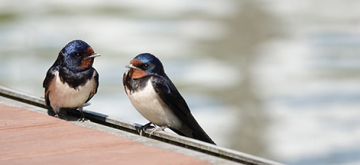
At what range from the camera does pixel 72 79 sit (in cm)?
371

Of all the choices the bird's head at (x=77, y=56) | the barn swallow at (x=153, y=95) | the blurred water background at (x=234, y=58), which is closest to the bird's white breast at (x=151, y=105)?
the barn swallow at (x=153, y=95)

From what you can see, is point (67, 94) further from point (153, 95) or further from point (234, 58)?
point (234, 58)

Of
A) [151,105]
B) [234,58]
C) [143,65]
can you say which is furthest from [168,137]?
[234,58]

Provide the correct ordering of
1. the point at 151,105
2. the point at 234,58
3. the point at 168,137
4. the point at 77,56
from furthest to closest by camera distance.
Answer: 1. the point at 234,58
2. the point at 77,56
3. the point at 151,105
4. the point at 168,137

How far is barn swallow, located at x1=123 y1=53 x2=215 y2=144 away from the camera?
12.0 feet

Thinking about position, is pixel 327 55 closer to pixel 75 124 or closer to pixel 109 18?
pixel 109 18

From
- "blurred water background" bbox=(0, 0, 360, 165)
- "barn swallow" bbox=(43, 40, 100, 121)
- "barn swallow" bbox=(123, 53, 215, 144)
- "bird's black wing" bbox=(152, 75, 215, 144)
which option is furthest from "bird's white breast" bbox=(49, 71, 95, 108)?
"blurred water background" bbox=(0, 0, 360, 165)

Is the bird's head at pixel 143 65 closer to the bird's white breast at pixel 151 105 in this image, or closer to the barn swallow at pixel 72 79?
the bird's white breast at pixel 151 105

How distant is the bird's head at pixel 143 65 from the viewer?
370cm

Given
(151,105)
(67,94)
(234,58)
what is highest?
(234,58)

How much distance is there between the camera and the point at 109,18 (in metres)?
9.21

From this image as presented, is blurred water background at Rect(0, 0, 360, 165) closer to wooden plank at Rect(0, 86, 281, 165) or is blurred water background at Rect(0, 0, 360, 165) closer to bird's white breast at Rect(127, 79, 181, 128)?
wooden plank at Rect(0, 86, 281, 165)

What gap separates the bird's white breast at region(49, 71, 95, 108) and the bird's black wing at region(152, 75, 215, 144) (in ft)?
1.39

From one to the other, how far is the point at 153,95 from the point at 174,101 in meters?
0.15
